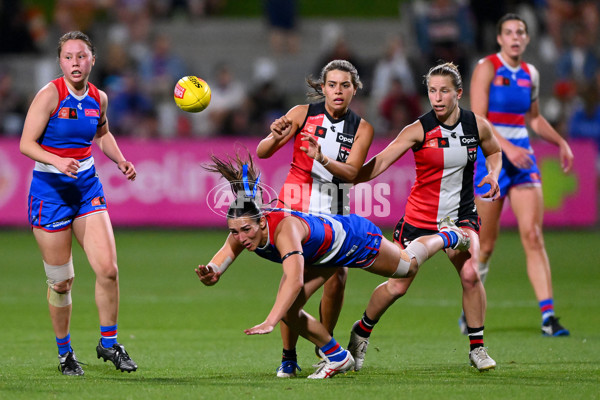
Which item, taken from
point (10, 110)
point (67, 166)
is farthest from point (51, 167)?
point (10, 110)

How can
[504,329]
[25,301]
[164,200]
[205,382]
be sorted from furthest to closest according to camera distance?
[164,200] < [25,301] < [504,329] < [205,382]

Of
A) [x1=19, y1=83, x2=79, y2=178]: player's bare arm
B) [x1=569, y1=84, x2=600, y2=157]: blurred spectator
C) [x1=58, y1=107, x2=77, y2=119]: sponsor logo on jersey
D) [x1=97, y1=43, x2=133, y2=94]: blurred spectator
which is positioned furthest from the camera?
[x1=97, y1=43, x2=133, y2=94]: blurred spectator

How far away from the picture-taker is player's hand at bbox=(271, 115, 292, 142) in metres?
6.57

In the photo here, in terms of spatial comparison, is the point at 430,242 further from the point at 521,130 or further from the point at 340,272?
the point at 521,130

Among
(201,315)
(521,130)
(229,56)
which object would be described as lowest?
(201,315)

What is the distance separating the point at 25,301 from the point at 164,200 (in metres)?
6.22

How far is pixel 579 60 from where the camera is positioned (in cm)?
1958

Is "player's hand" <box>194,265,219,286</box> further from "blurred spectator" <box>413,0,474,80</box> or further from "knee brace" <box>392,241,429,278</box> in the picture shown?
"blurred spectator" <box>413,0,474,80</box>

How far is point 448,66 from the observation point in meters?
7.06

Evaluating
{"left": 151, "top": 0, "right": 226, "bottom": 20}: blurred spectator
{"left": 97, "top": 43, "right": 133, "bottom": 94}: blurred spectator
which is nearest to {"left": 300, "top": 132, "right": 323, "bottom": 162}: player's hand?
{"left": 97, "top": 43, "right": 133, "bottom": 94}: blurred spectator

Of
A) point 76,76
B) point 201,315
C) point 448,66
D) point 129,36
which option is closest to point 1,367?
point 76,76

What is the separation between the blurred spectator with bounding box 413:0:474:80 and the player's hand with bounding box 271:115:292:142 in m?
12.7

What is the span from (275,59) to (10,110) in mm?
6436

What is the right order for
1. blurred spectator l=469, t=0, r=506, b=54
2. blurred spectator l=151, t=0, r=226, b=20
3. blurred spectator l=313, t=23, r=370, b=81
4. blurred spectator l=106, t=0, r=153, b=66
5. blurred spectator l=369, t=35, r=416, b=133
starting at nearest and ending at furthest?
blurred spectator l=313, t=23, r=370, b=81 < blurred spectator l=369, t=35, r=416, b=133 < blurred spectator l=106, t=0, r=153, b=66 < blurred spectator l=469, t=0, r=506, b=54 < blurred spectator l=151, t=0, r=226, b=20
